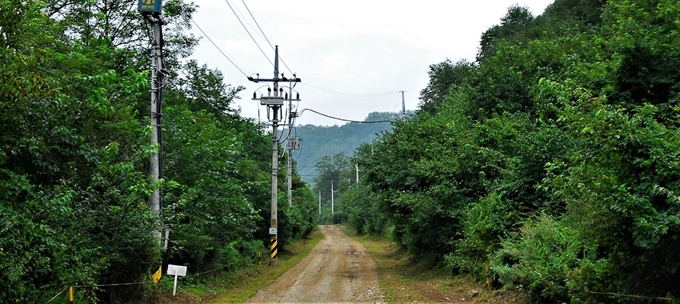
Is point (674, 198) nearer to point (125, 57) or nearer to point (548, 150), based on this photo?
point (548, 150)

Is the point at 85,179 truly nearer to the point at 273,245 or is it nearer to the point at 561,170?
the point at 561,170

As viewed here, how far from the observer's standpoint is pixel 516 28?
2012 inches

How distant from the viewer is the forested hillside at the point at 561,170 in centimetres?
776

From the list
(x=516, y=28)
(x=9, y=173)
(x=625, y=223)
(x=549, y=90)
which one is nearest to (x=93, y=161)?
(x=9, y=173)

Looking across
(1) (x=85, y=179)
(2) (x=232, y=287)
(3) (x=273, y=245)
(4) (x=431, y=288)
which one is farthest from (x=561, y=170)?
(3) (x=273, y=245)

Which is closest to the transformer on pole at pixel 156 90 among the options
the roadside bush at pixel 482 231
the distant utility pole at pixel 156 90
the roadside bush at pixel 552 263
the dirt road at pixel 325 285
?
the distant utility pole at pixel 156 90

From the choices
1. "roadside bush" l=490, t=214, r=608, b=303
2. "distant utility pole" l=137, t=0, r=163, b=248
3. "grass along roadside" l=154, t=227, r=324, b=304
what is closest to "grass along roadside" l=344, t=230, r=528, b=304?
"roadside bush" l=490, t=214, r=608, b=303

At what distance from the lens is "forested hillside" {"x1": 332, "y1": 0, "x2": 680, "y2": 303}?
7762 mm

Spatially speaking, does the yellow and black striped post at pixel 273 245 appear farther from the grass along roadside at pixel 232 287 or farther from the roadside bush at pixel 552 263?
the roadside bush at pixel 552 263

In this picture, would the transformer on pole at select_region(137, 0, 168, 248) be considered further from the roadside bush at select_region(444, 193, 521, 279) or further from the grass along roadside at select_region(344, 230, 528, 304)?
the roadside bush at select_region(444, 193, 521, 279)

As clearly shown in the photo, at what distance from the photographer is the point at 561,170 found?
1260 cm

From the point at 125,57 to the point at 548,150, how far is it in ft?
59.4

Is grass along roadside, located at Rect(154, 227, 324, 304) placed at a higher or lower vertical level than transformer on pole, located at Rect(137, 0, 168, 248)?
lower

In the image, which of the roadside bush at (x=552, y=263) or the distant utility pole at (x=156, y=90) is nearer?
the roadside bush at (x=552, y=263)
